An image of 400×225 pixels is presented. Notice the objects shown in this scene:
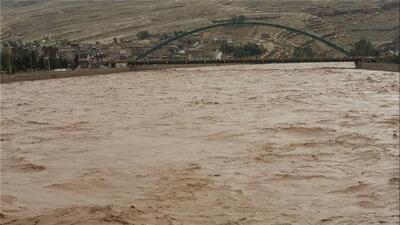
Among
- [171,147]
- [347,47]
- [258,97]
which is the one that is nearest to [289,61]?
[347,47]

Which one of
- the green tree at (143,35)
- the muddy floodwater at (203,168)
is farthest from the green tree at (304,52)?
the muddy floodwater at (203,168)

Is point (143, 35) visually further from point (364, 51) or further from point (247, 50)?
point (364, 51)

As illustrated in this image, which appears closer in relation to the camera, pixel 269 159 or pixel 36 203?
pixel 36 203

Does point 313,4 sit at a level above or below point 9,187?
above

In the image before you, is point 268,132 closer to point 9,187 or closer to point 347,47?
point 9,187

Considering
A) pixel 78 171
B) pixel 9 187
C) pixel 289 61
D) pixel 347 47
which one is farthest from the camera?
pixel 347 47

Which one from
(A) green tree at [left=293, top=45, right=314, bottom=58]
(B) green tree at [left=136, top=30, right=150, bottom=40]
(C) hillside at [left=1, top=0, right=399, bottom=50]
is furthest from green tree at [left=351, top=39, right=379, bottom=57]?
(B) green tree at [left=136, top=30, right=150, bottom=40]

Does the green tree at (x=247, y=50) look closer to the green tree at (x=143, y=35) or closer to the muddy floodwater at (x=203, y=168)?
the green tree at (x=143, y=35)
